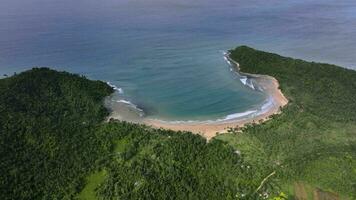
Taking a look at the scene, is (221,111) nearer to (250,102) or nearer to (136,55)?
(250,102)

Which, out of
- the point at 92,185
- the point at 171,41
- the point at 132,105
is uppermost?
the point at 171,41

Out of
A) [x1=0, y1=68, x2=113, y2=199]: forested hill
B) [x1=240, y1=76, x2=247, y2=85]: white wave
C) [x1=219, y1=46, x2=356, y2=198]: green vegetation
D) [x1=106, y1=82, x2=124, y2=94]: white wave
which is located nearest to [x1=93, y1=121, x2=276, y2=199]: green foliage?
[x1=219, y1=46, x2=356, y2=198]: green vegetation

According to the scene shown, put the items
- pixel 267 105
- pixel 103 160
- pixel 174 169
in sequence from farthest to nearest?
pixel 267 105
pixel 103 160
pixel 174 169

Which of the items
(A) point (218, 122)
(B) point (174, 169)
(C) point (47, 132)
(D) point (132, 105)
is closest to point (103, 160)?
(C) point (47, 132)

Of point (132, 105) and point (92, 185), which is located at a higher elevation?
point (132, 105)

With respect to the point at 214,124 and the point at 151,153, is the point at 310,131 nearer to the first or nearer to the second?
the point at 214,124

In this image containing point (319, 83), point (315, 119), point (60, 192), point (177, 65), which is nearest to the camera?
point (60, 192)

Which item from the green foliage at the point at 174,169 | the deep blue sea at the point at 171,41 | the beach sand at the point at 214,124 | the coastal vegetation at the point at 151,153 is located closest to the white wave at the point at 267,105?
the beach sand at the point at 214,124

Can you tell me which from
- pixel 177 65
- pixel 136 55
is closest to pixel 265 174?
pixel 177 65
